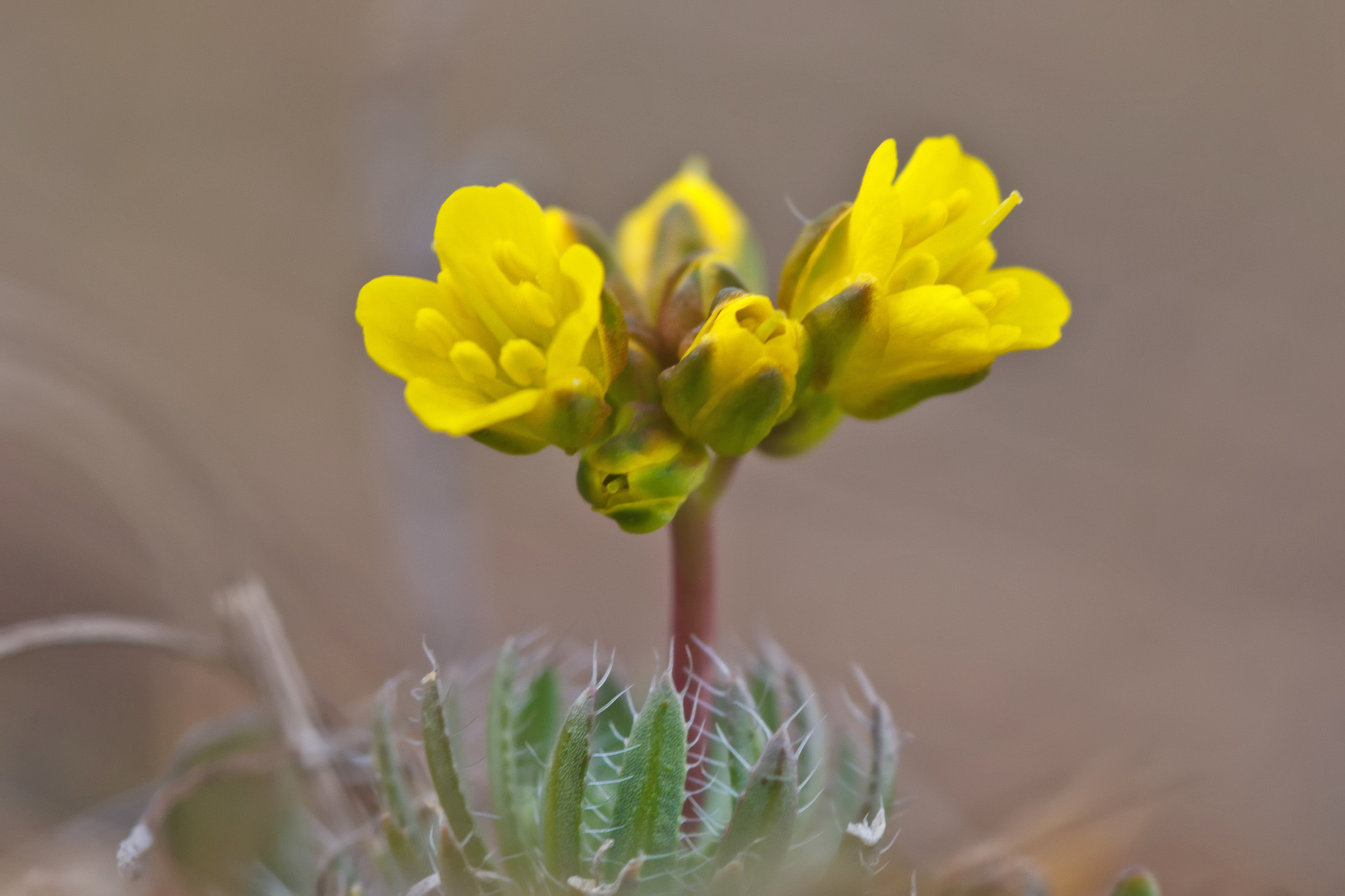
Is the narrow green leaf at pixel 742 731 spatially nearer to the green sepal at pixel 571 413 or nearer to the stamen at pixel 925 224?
the green sepal at pixel 571 413

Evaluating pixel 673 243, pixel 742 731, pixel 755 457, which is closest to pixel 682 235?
pixel 673 243

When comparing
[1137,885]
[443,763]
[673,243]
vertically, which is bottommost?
[1137,885]

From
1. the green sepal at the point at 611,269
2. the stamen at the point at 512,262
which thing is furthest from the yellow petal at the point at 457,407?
the green sepal at the point at 611,269

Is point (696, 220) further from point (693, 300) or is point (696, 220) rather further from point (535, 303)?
point (535, 303)

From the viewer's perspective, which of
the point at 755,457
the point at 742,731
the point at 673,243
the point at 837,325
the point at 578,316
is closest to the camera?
the point at 578,316

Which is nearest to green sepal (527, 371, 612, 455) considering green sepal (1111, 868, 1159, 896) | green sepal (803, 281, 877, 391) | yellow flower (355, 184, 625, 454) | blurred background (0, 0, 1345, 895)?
yellow flower (355, 184, 625, 454)
